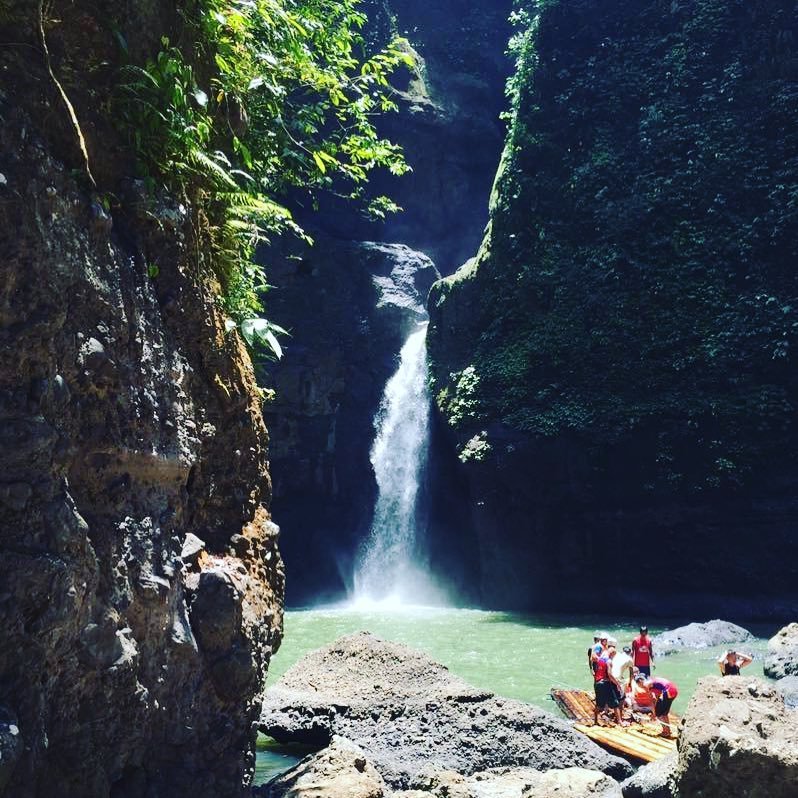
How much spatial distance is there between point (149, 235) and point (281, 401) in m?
22.9

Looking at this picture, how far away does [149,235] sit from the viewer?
470 cm

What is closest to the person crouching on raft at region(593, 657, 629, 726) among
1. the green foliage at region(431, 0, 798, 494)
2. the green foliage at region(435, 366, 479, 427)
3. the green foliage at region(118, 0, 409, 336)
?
the green foliage at region(118, 0, 409, 336)

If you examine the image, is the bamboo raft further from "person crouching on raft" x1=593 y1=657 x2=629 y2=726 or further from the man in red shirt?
the man in red shirt

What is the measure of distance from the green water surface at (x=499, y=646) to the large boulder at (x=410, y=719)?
2.10ft

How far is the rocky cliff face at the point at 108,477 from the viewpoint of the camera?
3514 mm

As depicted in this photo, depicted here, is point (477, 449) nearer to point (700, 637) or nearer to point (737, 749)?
point (700, 637)

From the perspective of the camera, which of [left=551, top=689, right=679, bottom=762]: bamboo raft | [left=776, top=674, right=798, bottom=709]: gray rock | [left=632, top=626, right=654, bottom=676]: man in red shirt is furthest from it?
[left=632, top=626, right=654, bottom=676]: man in red shirt

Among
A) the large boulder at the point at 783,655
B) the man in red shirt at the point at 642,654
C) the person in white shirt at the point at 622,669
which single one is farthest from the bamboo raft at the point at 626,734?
the large boulder at the point at 783,655

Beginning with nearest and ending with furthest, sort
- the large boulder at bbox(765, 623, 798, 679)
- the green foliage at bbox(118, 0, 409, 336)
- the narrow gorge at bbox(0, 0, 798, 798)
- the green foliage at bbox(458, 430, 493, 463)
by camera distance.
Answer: the narrow gorge at bbox(0, 0, 798, 798) < the green foliage at bbox(118, 0, 409, 336) < the large boulder at bbox(765, 623, 798, 679) < the green foliage at bbox(458, 430, 493, 463)

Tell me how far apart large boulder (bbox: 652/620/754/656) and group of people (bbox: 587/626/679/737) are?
4.35 m

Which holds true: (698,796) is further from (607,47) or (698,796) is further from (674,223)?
(607,47)

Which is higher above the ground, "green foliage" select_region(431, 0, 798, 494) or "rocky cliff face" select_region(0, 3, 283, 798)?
"green foliage" select_region(431, 0, 798, 494)

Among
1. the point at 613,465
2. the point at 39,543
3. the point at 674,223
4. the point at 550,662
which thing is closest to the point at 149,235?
the point at 39,543

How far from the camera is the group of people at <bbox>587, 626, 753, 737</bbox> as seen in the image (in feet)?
31.4
